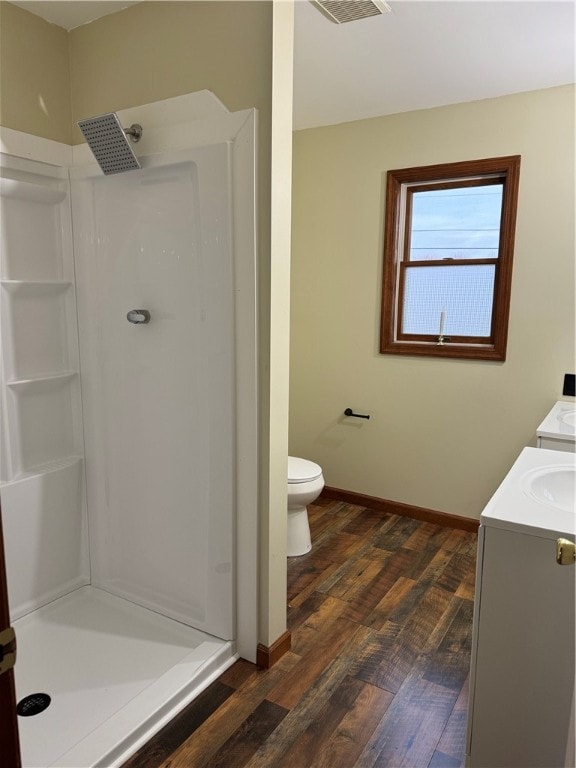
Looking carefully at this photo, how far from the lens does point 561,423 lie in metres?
2.29

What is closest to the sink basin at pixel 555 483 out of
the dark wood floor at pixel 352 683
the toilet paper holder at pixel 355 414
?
the dark wood floor at pixel 352 683

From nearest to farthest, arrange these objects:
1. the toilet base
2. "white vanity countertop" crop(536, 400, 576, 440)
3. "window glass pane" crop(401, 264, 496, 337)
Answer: "white vanity countertop" crop(536, 400, 576, 440) → the toilet base → "window glass pane" crop(401, 264, 496, 337)

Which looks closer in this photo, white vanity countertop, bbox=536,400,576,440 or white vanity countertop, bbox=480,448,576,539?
white vanity countertop, bbox=480,448,576,539

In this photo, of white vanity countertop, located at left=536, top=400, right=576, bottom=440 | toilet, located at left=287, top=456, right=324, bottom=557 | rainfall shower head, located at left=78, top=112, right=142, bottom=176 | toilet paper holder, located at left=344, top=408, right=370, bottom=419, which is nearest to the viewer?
rainfall shower head, located at left=78, top=112, right=142, bottom=176

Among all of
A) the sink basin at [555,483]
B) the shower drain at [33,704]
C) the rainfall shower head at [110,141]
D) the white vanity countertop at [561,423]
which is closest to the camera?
the sink basin at [555,483]

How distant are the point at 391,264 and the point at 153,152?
166 cm

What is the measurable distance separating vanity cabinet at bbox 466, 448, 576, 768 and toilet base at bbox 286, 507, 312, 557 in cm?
148

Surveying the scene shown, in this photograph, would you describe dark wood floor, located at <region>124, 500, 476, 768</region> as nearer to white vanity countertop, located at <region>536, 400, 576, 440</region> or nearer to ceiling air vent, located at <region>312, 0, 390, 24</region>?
white vanity countertop, located at <region>536, 400, 576, 440</region>

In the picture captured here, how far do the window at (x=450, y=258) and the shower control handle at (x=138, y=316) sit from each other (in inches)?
64.3

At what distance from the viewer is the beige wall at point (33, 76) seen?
1946 mm

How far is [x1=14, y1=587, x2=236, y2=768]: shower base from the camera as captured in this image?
1567 mm

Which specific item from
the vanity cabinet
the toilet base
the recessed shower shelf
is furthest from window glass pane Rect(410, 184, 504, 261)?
the recessed shower shelf

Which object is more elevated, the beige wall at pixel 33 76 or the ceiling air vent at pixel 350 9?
the ceiling air vent at pixel 350 9

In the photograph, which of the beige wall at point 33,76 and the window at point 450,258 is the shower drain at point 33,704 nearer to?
the beige wall at point 33,76
